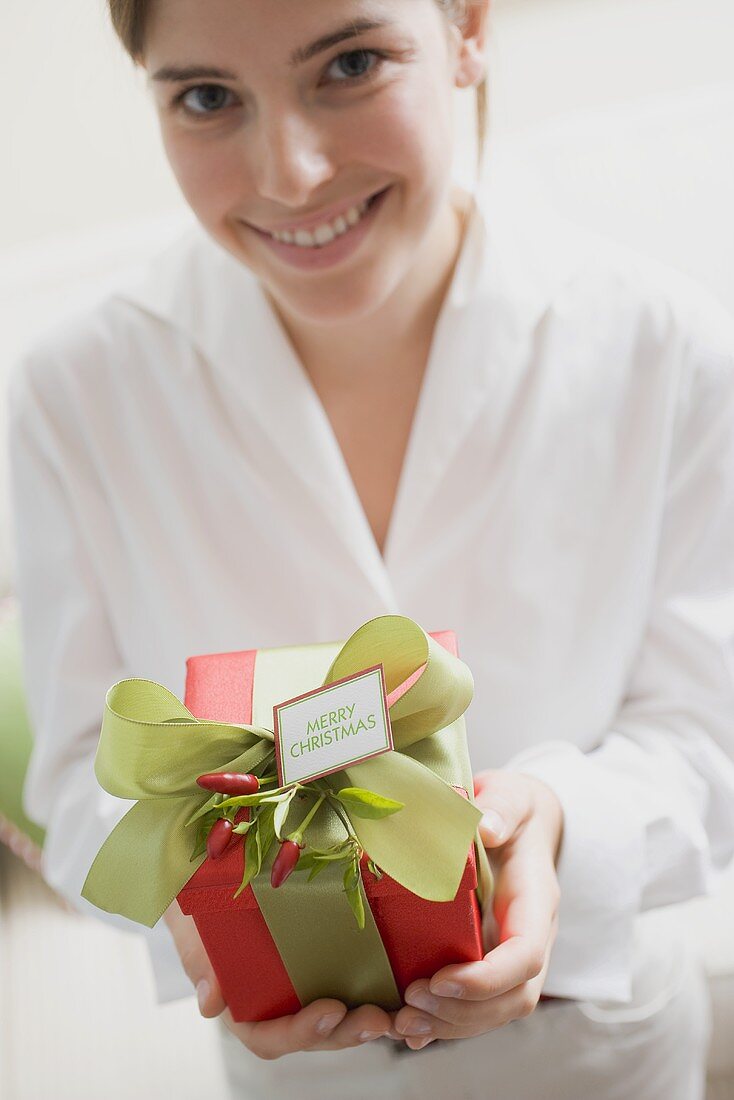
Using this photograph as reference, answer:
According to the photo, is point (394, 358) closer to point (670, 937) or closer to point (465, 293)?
point (465, 293)

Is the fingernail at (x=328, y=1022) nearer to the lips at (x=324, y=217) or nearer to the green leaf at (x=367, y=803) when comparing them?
the green leaf at (x=367, y=803)

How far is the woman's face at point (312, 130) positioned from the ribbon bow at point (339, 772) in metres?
0.39

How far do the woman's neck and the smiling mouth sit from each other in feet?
0.46

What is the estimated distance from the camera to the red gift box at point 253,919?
0.60 m

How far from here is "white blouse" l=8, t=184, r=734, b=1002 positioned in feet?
3.32

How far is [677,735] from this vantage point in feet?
3.37

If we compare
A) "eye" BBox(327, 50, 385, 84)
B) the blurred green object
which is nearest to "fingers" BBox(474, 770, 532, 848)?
"eye" BBox(327, 50, 385, 84)

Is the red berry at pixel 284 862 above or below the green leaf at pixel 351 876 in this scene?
above

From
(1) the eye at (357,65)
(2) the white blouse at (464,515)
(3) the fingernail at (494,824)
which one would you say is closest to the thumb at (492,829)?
(3) the fingernail at (494,824)

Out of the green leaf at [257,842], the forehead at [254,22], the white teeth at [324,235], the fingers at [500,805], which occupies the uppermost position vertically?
the forehead at [254,22]

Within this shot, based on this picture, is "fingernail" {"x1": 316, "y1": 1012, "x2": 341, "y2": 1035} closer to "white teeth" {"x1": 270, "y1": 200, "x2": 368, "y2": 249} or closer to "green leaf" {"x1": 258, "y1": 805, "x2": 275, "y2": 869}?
"green leaf" {"x1": 258, "y1": 805, "x2": 275, "y2": 869}

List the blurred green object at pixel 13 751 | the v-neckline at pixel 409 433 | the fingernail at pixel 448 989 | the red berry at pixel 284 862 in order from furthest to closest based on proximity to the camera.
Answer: the blurred green object at pixel 13 751 → the v-neckline at pixel 409 433 → the fingernail at pixel 448 989 → the red berry at pixel 284 862

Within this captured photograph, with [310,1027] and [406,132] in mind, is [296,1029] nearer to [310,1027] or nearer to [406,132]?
[310,1027]

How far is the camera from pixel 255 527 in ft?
3.47
